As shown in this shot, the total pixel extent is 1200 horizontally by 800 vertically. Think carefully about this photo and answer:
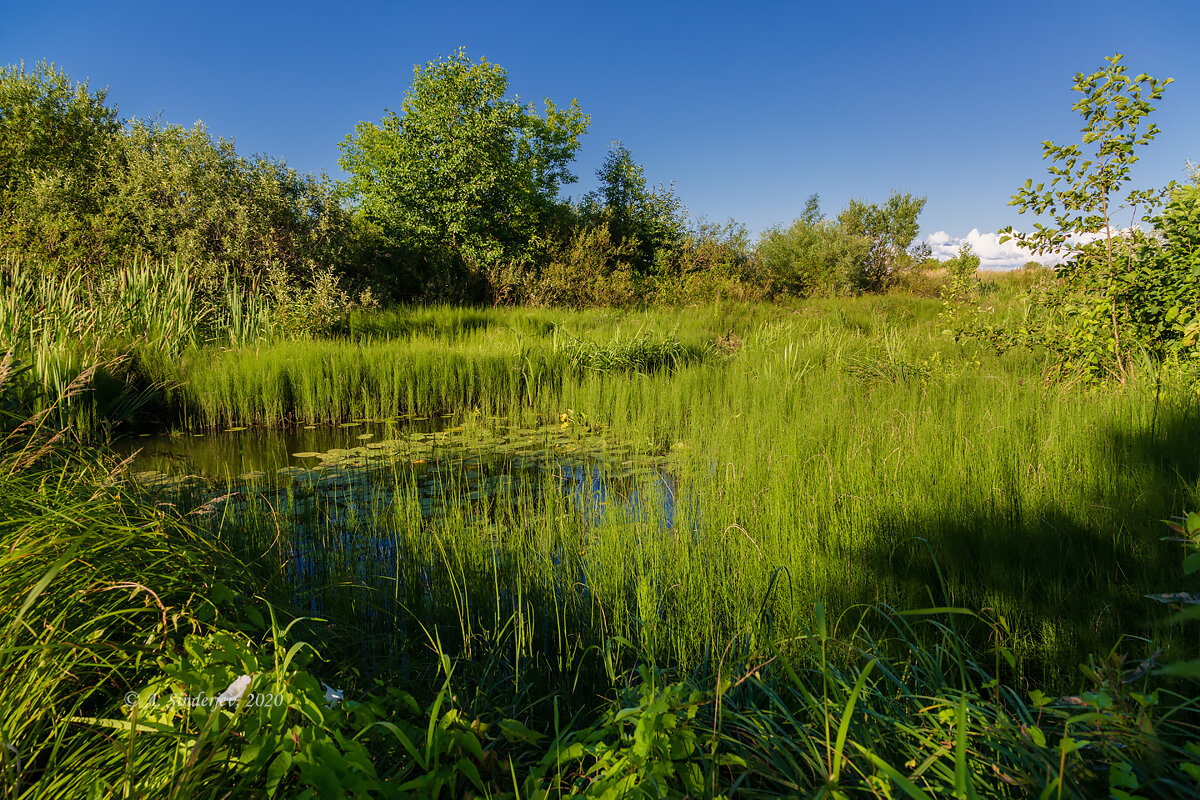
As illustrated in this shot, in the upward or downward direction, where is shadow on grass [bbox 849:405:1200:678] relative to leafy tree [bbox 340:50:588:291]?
downward

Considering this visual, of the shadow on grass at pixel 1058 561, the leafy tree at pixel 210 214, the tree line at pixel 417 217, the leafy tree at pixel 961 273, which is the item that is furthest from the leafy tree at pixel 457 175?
the shadow on grass at pixel 1058 561

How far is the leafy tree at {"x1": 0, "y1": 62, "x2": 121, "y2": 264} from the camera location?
37.8 feet

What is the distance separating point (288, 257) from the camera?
1188cm

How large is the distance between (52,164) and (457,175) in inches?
442

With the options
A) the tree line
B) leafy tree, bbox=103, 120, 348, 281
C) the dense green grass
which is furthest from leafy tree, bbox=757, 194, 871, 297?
the dense green grass

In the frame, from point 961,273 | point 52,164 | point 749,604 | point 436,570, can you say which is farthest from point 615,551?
point 52,164

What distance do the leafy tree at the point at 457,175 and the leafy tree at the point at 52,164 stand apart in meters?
6.79

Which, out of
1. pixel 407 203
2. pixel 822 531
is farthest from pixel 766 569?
pixel 407 203

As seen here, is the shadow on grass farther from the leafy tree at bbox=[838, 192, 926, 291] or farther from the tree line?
the leafy tree at bbox=[838, 192, 926, 291]

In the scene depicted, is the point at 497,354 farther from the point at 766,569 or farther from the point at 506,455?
the point at 766,569

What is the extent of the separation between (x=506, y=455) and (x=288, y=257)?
9.41 metres

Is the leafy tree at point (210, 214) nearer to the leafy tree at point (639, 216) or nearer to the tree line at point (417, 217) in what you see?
the tree line at point (417, 217)

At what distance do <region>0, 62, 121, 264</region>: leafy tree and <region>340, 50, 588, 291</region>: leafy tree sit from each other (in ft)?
22.3

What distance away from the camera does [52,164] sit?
657 inches
